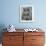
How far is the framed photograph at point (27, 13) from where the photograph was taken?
382 cm

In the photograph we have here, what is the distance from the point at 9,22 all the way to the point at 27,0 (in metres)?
0.92

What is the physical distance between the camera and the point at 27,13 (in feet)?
12.6

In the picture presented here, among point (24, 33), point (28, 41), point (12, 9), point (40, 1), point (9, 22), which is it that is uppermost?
point (40, 1)

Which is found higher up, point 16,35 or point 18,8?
point 18,8

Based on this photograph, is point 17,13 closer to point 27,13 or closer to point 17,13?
point 17,13

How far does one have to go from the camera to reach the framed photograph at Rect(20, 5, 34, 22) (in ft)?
12.5

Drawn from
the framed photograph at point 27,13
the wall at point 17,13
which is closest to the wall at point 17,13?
the wall at point 17,13

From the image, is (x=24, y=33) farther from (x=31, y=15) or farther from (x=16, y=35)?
(x=31, y=15)

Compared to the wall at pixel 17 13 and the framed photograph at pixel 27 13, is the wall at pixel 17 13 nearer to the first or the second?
the wall at pixel 17 13

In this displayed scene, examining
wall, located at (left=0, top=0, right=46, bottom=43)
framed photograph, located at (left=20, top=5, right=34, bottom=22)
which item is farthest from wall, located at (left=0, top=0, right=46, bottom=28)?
framed photograph, located at (left=20, top=5, right=34, bottom=22)

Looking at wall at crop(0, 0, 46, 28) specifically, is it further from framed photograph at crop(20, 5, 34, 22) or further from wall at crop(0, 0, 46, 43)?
framed photograph at crop(20, 5, 34, 22)

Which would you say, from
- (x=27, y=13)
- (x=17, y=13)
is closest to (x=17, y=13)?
(x=17, y=13)

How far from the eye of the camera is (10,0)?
385cm

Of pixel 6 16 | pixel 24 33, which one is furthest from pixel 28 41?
pixel 6 16
